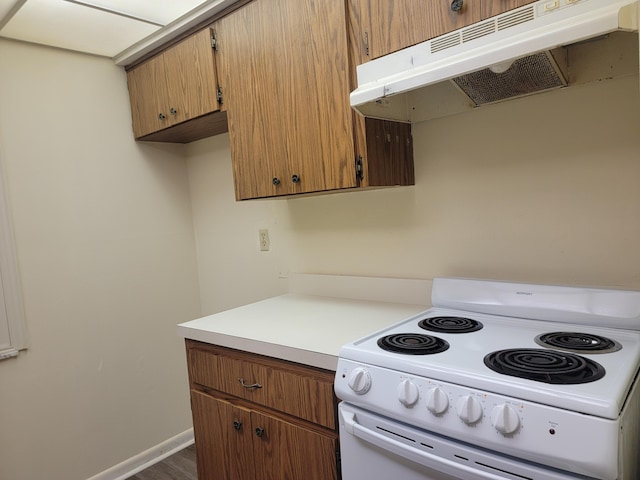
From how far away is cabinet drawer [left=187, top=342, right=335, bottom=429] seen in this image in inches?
48.7

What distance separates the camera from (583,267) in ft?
4.28

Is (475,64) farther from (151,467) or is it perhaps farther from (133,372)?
(151,467)

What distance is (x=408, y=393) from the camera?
94 centimetres

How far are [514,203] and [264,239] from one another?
A: 124cm

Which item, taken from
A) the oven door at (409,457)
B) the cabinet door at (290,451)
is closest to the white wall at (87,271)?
the cabinet door at (290,451)

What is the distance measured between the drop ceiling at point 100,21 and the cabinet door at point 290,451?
1590 mm

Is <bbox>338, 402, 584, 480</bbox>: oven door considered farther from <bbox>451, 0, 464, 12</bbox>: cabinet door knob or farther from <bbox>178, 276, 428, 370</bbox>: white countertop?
<bbox>451, 0, 464, 12</bbox>: cabinet door knob

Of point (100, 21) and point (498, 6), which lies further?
point (100, 21)

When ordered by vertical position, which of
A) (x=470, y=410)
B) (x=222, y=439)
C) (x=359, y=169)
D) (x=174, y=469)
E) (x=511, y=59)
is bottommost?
(x=174, y=469)

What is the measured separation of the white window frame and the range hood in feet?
5.29

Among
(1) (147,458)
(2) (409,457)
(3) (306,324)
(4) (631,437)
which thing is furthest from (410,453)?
(1) (147,458)

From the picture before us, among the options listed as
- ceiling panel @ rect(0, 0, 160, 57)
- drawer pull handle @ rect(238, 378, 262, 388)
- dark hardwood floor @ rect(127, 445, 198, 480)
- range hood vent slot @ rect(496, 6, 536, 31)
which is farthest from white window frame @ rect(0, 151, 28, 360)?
range hood vent slot @ rect(496, 6, 536, 31)

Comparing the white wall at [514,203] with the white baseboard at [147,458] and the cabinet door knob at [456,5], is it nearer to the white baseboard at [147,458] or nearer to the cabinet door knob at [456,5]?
the cabinet door knob at [456,5]

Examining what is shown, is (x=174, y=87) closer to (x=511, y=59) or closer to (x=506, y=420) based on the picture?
(x=511, y=59)
